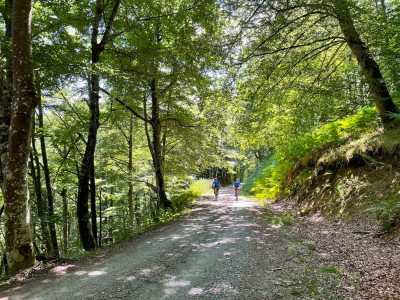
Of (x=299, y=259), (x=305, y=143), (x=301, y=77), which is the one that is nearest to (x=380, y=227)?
(x=299, y=259)

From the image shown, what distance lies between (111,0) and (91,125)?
4592 millimetres

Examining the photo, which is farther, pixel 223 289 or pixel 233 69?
pixel 233 69

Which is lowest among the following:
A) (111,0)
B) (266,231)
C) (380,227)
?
(266,231)

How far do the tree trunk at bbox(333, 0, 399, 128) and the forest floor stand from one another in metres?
3.37

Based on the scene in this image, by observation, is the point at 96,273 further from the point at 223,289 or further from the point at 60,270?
the point at 223,289

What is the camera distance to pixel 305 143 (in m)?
10.0

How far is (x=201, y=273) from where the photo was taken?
3713 millimetres

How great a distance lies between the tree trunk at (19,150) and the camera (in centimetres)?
433

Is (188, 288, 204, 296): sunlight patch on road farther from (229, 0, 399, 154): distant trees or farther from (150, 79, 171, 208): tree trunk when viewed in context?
(150, 79, 171, 208): tree trunk

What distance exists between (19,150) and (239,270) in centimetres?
501

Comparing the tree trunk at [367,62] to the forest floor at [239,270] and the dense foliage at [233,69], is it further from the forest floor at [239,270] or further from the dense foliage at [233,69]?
the forest floor at [239,270]

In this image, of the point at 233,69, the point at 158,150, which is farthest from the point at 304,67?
the point at 158,150

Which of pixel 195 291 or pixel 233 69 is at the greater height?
pixel 233 69

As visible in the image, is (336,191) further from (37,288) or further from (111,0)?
(111,0)
